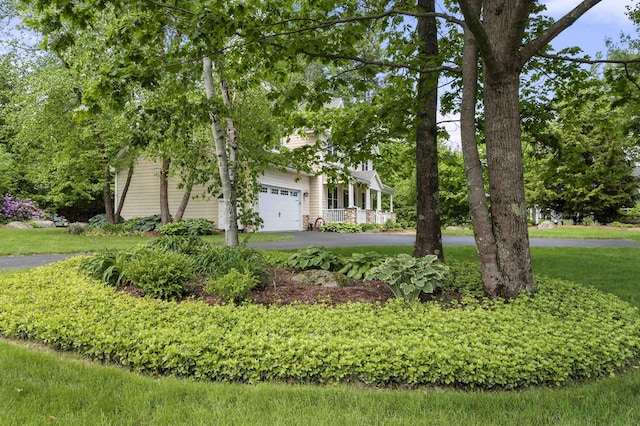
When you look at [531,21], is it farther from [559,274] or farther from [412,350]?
[412,350]

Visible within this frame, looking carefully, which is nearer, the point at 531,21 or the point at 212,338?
the point at 212,338

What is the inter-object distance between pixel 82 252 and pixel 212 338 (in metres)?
7.54

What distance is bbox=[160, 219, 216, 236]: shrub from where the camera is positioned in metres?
13.8

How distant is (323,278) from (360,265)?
59 cm

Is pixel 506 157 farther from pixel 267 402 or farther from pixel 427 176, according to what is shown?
pixel 267 402

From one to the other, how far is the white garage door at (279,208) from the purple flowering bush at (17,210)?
46.4 feet

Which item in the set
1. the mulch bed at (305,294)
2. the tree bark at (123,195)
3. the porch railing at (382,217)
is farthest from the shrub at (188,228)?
the porch railing at (382,217)

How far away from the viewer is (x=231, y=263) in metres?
4.86

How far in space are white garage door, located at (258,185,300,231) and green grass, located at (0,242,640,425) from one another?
13110mm

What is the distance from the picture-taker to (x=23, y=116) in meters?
13.0

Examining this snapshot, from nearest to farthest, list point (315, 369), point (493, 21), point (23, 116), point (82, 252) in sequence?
point (315, 369) → point (493, 21) → point (82, 252) → point (23, 116)

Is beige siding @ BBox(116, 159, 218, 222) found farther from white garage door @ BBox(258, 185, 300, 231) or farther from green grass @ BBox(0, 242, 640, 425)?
green grass @ BBox(0, 242, 640, 425)

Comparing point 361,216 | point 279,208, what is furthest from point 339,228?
point 279,208

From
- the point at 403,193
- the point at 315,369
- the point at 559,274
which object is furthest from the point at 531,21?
the point at 403,193
